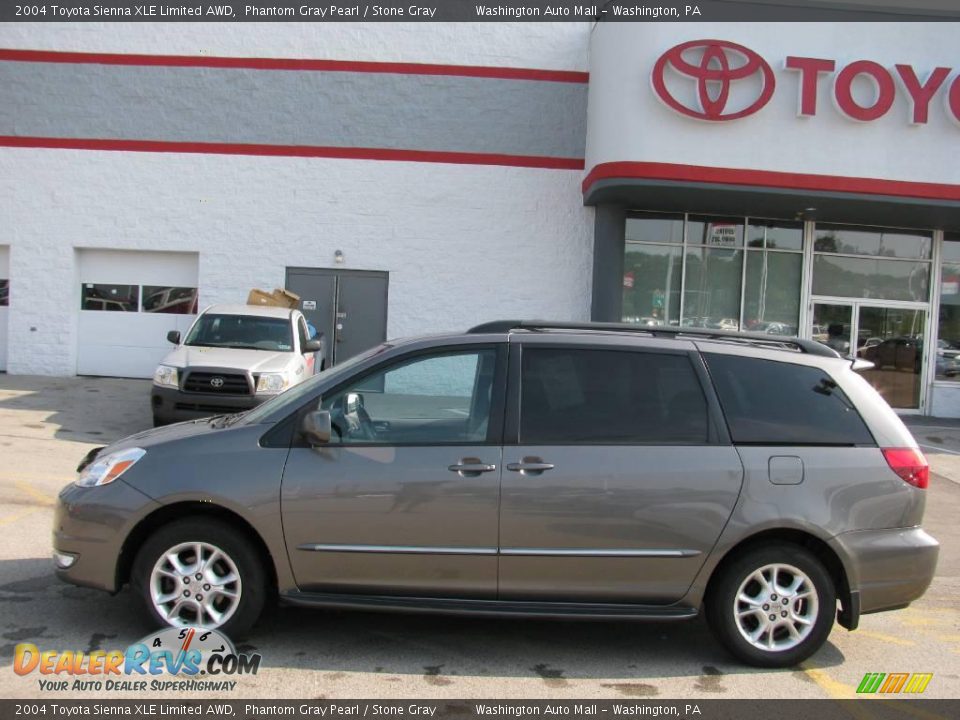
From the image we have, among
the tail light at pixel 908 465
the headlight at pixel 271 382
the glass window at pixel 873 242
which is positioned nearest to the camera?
the tail light at pixel 908 465

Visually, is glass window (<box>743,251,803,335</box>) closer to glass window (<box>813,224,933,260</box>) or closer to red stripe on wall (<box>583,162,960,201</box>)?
glass window (<box>813,224,933,260</box>)

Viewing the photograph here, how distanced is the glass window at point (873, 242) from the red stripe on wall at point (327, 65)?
542cm

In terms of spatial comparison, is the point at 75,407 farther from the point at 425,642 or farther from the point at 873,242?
the point at 873,242

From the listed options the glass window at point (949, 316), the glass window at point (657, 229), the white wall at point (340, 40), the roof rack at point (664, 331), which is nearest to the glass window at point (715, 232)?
the glass window at point (657, 229)

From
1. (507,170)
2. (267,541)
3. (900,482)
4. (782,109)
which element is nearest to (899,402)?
(782,109)

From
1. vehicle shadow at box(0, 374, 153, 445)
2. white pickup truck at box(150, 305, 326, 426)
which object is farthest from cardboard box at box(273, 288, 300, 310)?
vehicle shadow at box(0, 374, 153, 445)

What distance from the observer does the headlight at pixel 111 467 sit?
171 inches

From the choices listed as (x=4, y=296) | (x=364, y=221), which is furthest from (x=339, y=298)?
(x=4, y=296)

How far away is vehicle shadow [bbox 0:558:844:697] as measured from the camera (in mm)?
4195

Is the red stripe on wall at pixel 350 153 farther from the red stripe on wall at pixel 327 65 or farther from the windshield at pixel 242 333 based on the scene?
the windshield at pixel 242 333

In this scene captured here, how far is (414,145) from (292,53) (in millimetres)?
2881

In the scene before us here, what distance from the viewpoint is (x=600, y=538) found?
4223mm

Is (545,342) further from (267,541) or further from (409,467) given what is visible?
(267,541)
